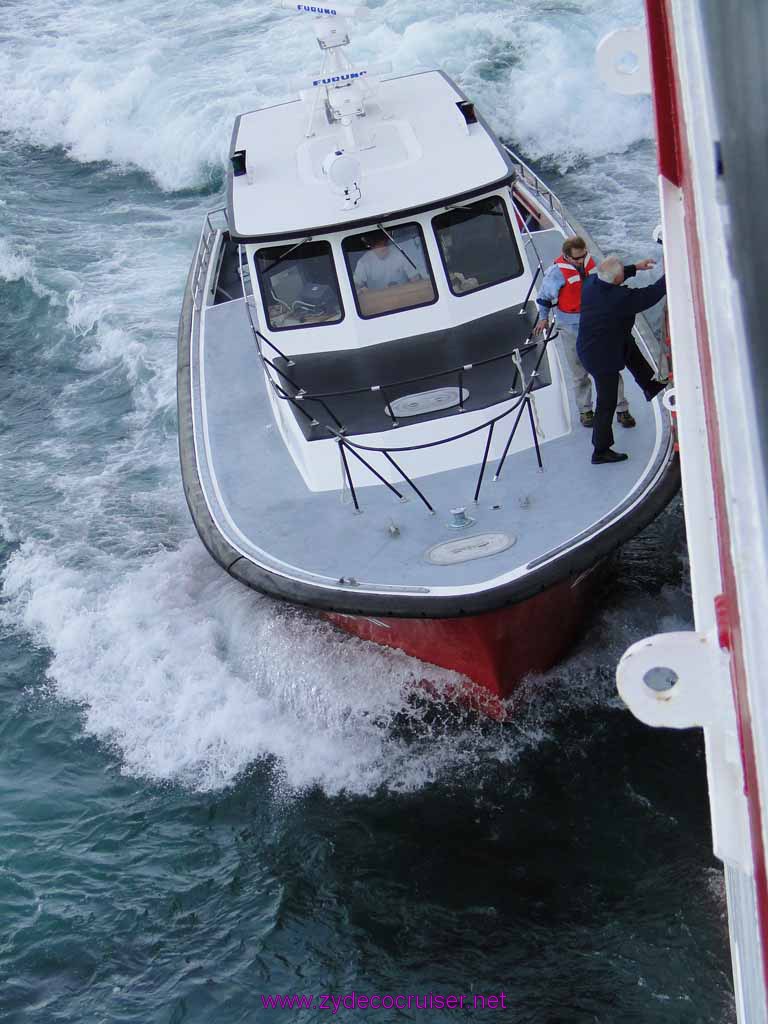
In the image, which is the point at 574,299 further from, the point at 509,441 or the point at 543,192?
the point at 543,192

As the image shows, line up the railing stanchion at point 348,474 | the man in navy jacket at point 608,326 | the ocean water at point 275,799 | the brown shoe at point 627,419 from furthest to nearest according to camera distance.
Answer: the brown shoe at point 627,419
the railing stanchion at point 348,474
the man in navy jacket at point 608,326
the ocean water at point 275,799

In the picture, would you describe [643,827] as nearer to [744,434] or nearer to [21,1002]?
[21,1002]

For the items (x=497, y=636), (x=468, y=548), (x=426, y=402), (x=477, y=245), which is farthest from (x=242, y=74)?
(x=497, y=636)

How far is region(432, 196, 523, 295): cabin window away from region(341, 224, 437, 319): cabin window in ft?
0.54

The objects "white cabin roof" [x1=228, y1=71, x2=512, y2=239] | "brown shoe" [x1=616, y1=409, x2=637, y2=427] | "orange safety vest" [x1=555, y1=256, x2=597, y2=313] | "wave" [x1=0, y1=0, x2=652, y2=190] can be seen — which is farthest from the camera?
"wave" [x1=0, y1=0, x2=652, y2=190]

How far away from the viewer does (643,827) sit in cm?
631

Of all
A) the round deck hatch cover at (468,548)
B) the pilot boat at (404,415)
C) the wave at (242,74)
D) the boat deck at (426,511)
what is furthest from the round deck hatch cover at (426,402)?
the wave at (242,74)

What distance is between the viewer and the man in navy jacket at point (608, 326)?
237 inches

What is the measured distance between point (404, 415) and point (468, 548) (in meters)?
1.21

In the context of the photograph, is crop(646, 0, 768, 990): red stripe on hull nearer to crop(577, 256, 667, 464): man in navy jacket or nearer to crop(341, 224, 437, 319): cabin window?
crop(577, 256, 667, 464): man in navy jacket

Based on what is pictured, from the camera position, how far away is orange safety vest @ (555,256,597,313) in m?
6.84

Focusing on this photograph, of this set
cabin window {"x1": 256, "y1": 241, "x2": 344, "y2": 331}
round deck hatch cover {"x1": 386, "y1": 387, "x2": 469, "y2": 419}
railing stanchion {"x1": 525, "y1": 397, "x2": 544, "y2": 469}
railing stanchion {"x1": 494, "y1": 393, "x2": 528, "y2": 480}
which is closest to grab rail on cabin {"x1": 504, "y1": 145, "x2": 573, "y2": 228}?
cabin window {"x1": 256, "y1": 241, "x2": 344, "y2": 331}

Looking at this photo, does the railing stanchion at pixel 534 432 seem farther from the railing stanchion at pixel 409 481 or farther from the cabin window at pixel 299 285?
the cabin window at pixel 299 285

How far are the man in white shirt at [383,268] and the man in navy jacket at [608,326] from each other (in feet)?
5.92
